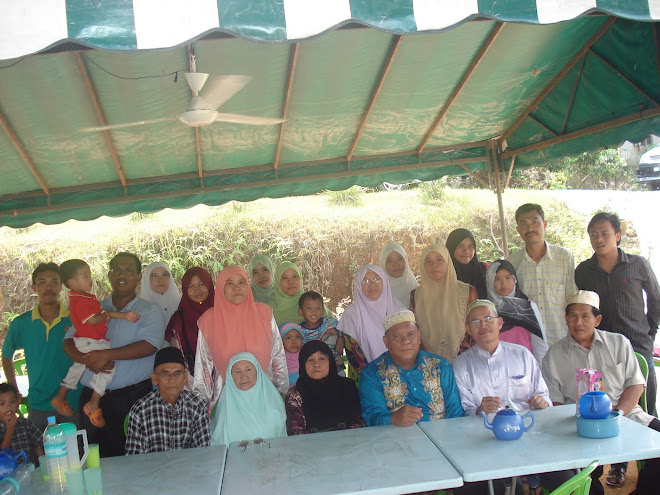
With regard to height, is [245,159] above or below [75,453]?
above

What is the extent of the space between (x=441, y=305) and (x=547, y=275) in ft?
2.55

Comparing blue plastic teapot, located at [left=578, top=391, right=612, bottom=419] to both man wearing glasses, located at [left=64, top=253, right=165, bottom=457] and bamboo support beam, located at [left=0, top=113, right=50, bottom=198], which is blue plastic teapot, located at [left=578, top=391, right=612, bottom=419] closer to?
man wearing glasses, located at [left=64, top=253, right=165, bottom=457]

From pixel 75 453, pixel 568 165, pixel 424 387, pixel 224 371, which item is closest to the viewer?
pixel 75 453

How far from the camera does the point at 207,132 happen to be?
16.1 ft

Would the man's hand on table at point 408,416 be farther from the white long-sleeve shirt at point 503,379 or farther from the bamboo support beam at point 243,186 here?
the bamboo support beam at point 243,186

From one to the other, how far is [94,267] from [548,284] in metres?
7.90

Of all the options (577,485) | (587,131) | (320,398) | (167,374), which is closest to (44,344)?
(167,374)

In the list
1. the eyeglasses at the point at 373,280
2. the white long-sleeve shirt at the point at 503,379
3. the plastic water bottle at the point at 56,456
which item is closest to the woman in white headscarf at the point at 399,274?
the eyeglasses at the point at 373,280

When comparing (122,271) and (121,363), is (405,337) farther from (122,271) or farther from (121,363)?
(122,271)

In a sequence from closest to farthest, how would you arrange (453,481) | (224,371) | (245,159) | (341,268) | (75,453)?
(453,481) → (75,453) → (224,371) → (245,159) → (341,268)

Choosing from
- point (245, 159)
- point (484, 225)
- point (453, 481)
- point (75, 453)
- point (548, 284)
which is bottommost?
point (453, 481)

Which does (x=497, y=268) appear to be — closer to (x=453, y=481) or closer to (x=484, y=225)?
(x=453, y=481)

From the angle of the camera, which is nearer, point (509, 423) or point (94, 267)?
point (509, 423)

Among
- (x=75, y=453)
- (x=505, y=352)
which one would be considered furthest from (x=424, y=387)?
(x=75, y=453)
